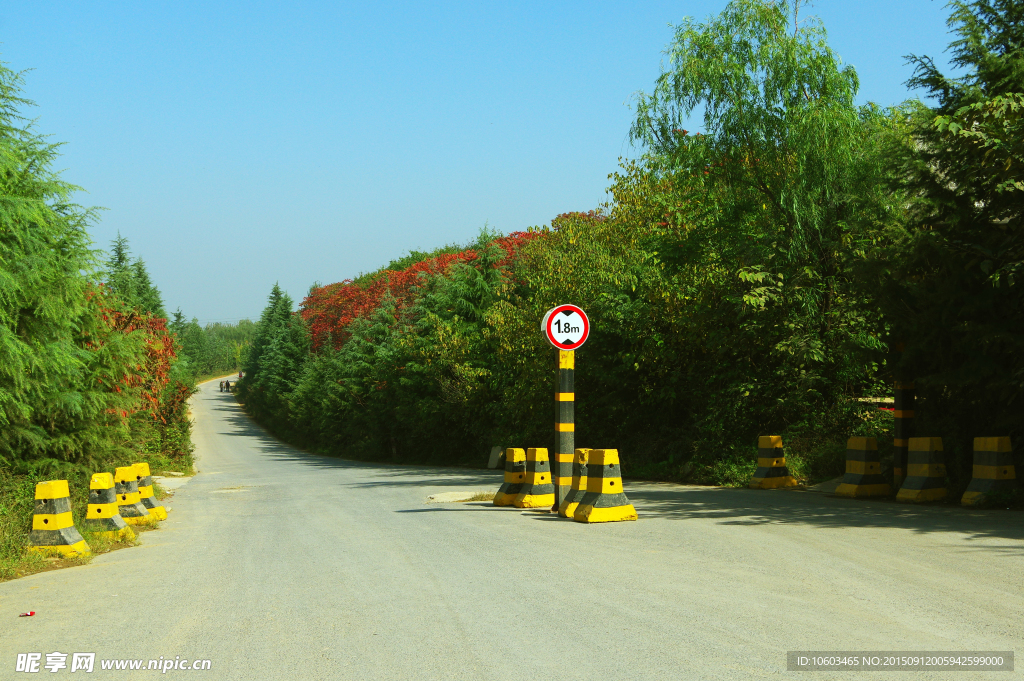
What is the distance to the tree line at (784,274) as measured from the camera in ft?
42.5

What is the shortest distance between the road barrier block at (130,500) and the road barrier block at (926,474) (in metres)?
12.0

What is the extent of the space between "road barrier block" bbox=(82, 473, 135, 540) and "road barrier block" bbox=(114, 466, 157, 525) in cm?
202

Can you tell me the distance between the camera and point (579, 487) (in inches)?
→ 482

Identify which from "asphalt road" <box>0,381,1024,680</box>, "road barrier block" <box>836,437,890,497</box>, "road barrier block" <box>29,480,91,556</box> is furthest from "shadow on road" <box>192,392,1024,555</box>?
"road barrier block" <box>29,480,91,556</box>

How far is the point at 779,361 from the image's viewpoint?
20938 millimetres

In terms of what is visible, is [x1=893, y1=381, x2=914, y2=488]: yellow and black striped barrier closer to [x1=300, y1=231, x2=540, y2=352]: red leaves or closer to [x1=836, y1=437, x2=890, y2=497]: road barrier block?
[x1=836, y1=437, x2=890, y2=497]: road barrier block

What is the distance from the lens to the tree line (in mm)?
12953

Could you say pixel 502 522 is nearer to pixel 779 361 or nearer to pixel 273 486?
pixel 779 361

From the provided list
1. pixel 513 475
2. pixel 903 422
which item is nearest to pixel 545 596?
pixel 513 475

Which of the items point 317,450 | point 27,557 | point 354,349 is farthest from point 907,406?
point 317,450

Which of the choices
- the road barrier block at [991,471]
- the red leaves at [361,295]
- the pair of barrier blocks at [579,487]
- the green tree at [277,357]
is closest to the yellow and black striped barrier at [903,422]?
the road barrier block at [991,471]

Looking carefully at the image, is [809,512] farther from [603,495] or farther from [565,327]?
[565,327]

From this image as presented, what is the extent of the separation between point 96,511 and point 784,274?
15.1 meters

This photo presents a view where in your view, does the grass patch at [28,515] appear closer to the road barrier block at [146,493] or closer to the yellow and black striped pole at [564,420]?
the road barrier block at [146,493]
